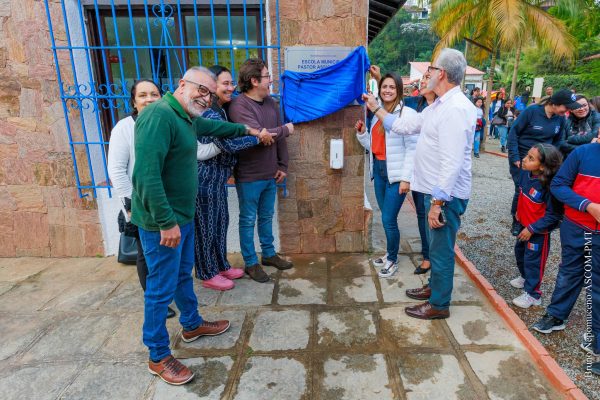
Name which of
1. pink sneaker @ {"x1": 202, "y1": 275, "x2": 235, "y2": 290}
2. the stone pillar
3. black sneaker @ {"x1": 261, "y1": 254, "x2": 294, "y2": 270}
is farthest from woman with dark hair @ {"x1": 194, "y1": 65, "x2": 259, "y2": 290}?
the stone pillar

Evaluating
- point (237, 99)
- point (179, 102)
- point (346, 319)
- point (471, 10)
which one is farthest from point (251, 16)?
point (471, 10)

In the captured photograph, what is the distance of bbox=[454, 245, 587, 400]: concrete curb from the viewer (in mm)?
2143

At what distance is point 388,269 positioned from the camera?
362 cm

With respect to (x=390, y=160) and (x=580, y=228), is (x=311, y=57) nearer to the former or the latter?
(x=390, y=160)

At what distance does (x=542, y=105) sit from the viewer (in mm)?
4328

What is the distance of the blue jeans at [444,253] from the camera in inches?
106

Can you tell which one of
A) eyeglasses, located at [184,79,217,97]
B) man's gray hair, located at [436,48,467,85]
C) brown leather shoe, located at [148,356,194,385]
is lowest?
brown leather shoe, located at [148,356,194,385]

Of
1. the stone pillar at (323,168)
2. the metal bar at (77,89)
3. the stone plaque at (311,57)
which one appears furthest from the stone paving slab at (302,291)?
the metal bar at (77,89)

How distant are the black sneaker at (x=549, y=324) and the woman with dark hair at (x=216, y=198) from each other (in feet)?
7.97

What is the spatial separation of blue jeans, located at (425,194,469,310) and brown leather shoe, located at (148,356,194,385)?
181 cm

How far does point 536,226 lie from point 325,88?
6.92 ft

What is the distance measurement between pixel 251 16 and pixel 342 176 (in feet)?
6.33

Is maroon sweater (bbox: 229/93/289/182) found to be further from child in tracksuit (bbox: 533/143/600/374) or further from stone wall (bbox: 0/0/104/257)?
child in tracksuit (bbox: 533/143/600/374)

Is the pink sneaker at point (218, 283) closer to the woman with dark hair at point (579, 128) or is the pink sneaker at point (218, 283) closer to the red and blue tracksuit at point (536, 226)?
the red and blue tracksuit at point (536, 226)
